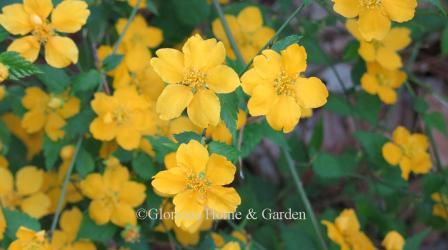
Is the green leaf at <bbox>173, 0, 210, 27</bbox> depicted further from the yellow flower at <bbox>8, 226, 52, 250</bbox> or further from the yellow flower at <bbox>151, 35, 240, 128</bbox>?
the yellow flower at <bbox>8, 226, 52, 250</bbox>

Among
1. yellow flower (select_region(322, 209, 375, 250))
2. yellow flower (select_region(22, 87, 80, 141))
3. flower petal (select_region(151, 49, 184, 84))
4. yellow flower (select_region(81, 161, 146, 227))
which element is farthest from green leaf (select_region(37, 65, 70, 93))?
yellow flower (select_region(322, 209, 375, 250))

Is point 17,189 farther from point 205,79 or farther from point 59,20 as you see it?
point 205,79

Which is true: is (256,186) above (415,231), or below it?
above

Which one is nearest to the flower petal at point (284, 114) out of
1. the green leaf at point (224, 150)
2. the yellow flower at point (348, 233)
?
the green leaf at point (224, 150)

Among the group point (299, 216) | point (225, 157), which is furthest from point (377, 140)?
point (225, 157)

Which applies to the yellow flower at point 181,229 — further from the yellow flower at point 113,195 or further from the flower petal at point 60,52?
the flower petal at point 60,52

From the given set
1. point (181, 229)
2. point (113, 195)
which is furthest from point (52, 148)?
point (181, 229)
